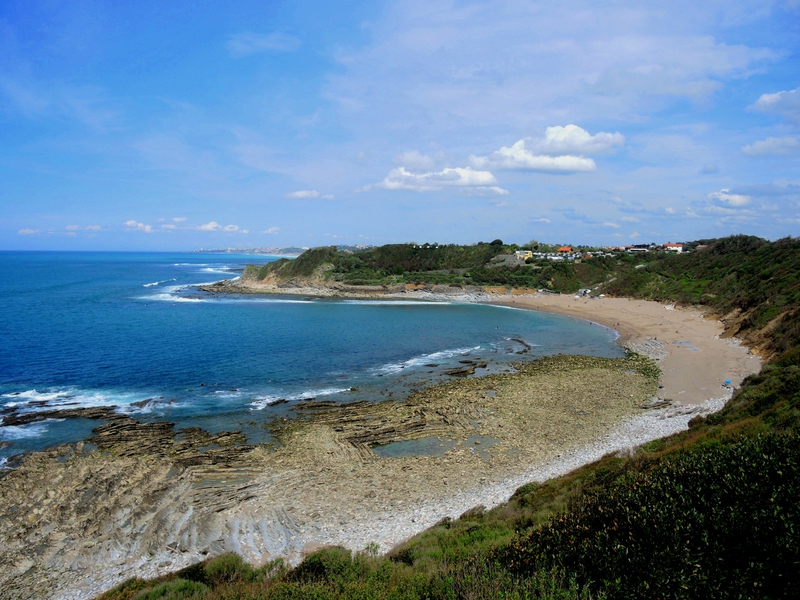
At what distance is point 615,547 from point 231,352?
107ft

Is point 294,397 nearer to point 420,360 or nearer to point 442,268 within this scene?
point 420,360

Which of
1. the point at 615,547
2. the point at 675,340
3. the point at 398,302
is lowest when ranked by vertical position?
the point at 675,340

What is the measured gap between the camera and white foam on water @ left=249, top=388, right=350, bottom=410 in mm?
23078

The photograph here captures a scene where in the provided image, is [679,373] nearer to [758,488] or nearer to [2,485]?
[758,488]

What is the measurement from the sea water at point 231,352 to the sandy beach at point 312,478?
3015 millimetres

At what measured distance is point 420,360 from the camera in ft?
110

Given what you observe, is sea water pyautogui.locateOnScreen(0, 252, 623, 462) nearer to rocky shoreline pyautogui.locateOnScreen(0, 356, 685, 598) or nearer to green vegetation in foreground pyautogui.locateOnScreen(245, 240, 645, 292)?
rocky shoreline pyautogui.locateOnScreen(0, 356, 685, 598)

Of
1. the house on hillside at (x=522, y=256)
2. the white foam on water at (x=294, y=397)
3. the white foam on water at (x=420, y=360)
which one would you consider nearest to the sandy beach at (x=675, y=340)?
the white foam on water at (x=420, y=360)

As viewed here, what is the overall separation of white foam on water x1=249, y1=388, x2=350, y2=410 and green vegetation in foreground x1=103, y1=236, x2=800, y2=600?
13.2m

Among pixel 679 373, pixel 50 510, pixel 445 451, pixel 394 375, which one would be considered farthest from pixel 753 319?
pixel 50 510

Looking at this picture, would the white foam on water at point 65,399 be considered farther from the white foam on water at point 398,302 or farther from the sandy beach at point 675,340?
the white foam on water at point 398,302

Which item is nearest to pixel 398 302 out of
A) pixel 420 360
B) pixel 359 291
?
pixel 359 291

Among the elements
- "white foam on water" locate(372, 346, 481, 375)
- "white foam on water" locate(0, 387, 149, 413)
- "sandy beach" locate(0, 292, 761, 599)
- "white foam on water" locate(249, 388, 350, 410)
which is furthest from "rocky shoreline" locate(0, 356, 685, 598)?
"white foam on water" locate(372, 346, 481, 375)

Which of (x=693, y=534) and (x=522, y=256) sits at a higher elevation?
(x=522, y=256)
